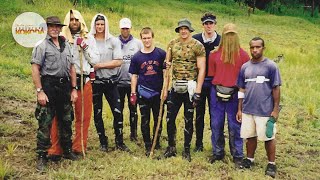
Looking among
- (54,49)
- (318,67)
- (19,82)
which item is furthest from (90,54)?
(318,67)

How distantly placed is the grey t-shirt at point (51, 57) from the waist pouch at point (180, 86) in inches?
54.6

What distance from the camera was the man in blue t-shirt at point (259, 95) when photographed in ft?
18.7

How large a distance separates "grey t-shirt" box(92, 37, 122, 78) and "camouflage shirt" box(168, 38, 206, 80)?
74 centimetres

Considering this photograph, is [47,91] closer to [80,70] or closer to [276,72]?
[80,70]

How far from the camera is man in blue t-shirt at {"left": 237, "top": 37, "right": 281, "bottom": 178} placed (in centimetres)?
569

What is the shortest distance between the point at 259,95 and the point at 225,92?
1.68 feet

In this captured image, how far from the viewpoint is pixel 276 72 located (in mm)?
5652

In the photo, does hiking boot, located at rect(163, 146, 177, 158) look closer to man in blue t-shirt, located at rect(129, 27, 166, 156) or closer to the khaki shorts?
man in blue t-shirt, located at rect(129, 27, 166, 156)

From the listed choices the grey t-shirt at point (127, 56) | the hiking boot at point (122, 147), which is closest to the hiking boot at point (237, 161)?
the hiking boot at point (122, 147)

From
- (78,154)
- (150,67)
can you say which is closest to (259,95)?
(150,67)

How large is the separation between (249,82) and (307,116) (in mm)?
3825

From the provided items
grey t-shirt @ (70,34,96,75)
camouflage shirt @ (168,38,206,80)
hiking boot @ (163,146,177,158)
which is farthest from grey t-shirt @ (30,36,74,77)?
hiking boot @ (163,146,177,158)

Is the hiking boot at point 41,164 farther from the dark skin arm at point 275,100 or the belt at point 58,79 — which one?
the dark skin arm at point 275,100

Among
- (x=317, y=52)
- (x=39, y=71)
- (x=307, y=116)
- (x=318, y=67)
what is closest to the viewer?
(x=39, y=71)
